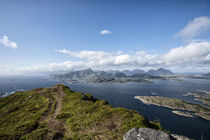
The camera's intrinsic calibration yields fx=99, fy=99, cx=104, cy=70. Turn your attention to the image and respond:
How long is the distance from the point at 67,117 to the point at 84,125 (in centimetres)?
610

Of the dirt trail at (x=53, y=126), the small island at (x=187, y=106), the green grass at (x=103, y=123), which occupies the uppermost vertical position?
the green grass at (x=103, y=123)

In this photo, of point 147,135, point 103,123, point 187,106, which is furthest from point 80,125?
point 187,106

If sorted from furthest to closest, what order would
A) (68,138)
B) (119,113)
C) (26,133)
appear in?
(119,113) < (26,133) < (68,138)

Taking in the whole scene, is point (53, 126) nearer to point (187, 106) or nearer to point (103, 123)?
point (103, 123)

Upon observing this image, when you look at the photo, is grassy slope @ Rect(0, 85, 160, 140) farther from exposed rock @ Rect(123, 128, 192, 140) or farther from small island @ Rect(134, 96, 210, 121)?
small island @ Rect(134, 96, 210, 121)

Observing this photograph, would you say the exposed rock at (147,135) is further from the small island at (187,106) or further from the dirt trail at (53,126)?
the small island at (187,106)

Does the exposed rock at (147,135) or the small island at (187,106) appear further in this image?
the small island at (187,106)

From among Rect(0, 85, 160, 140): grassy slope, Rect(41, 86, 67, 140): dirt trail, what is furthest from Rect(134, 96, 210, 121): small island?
Rect(41, 86, 67, 140): dirt trail

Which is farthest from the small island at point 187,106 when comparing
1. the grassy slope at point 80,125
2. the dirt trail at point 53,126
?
the dirt trail at point 53,126

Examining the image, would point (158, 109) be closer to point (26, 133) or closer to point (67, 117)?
point (67, 117)

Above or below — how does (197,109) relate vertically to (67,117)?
below

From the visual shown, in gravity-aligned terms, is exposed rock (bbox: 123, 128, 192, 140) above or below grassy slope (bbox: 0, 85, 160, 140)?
above

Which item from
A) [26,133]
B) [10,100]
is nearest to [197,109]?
[26,133]

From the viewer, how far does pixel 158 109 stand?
110 meters
